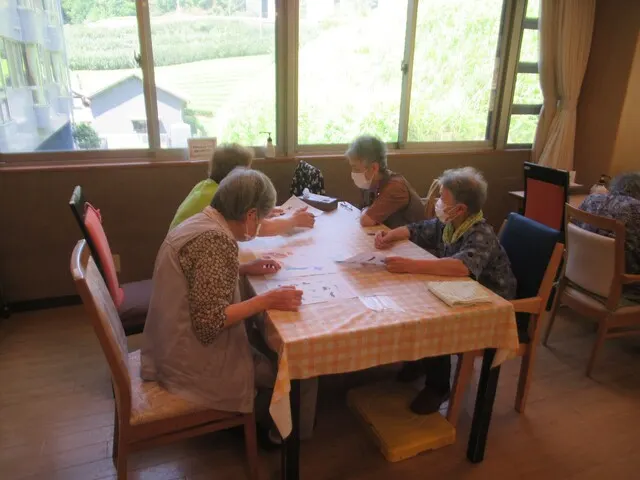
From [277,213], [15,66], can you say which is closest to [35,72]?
[15,66]

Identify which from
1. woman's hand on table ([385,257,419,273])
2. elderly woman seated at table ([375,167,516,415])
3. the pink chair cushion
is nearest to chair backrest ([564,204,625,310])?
elderly woman seated at table ([375,167,516,415])

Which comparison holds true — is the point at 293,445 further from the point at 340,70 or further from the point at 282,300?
the point at 340,70

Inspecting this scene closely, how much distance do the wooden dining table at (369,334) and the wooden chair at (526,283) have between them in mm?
122

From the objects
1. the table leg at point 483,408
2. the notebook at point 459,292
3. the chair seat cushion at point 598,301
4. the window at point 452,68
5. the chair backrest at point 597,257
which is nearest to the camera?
the notebook at point 459,292

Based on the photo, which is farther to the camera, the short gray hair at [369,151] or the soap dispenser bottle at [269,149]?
the soap dispenser bottle at [269,149]

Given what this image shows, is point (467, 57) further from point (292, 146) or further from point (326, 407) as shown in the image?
point (326, 407)

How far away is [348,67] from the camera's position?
349 cm

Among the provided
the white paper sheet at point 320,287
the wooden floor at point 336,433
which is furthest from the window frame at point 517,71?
the white paper sheet at point 320,287

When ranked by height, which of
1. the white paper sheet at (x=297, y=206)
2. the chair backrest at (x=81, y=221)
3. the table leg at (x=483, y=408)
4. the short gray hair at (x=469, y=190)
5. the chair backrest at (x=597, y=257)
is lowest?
the table leg at (x=483, y=408)

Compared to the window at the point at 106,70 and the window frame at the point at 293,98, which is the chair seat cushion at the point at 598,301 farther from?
the window at the point at 106,70

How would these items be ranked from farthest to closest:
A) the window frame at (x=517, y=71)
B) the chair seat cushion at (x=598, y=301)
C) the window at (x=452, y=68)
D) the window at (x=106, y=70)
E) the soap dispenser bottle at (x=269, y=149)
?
1. the window frame at (x=517, y=71)
2. the window at (x=452, y=68)
3. the soap dispenser bottle at (x=269, y=149)
4. the window at (x=106, y=70)
5. the chair seat cushion at (x=598, y=301)

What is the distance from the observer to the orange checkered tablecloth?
132 cm

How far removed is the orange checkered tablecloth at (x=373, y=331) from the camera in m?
1.32

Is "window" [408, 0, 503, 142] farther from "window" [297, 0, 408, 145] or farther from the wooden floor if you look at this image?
the wooden floor
